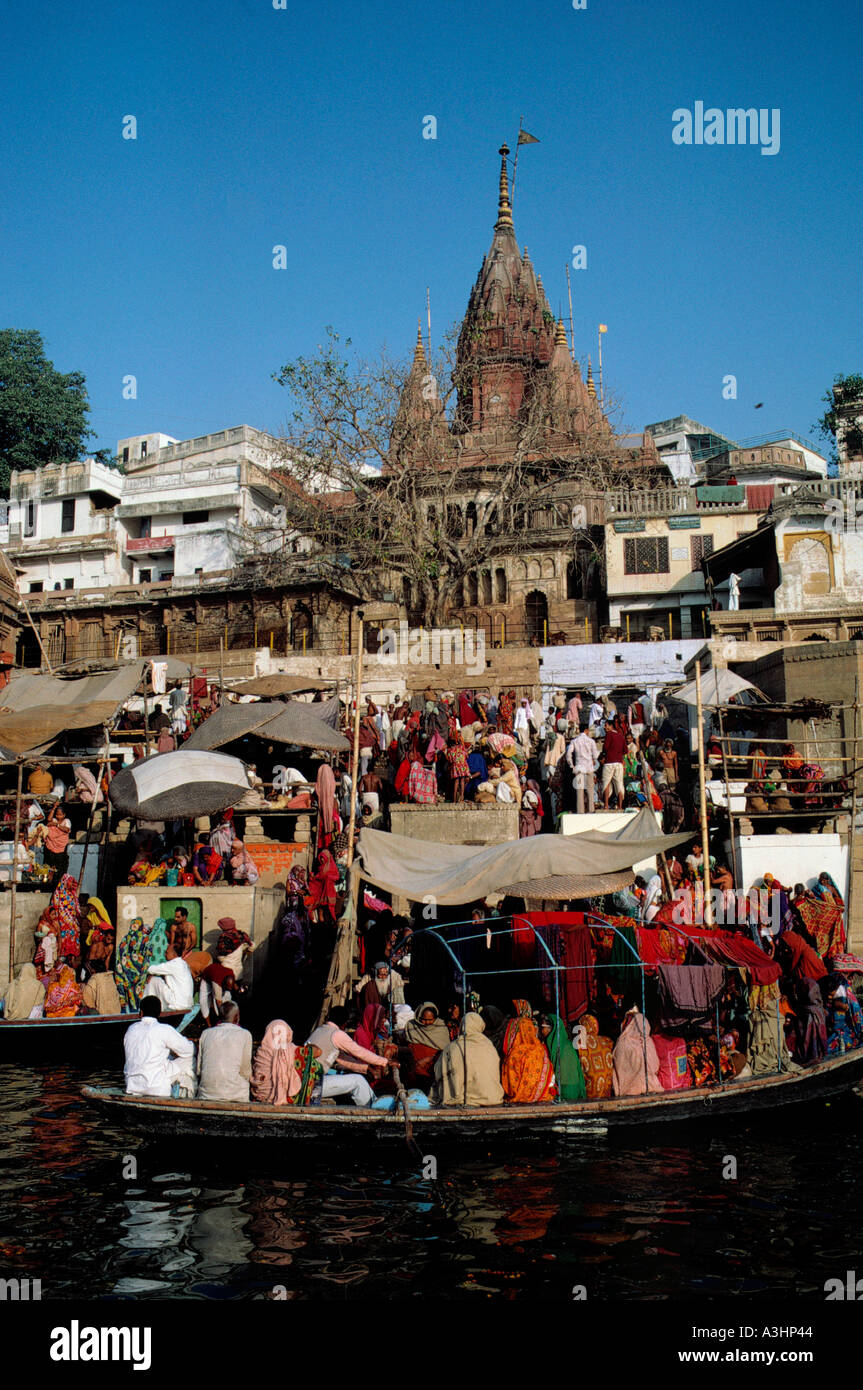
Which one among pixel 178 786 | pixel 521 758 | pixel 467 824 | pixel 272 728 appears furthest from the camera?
pixel 521 758

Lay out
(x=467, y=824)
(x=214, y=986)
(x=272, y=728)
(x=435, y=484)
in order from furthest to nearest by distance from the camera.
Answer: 1. (x=435, y=484)
2. (x=272, y=728)
3. (x=467, y=824)
4. (x=214, y=986)

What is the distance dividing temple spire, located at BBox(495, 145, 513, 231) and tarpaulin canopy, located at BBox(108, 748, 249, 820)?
3730cm

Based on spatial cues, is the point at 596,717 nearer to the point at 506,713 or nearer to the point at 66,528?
the point at 506,713

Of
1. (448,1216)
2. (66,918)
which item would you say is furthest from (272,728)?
(448,1216)

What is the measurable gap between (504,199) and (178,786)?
39401mm

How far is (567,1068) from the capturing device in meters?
10.4

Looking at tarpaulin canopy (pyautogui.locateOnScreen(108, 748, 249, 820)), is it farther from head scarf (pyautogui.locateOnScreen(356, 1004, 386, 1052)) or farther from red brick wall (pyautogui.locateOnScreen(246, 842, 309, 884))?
head scarf (pyautogui.locateOnScreen(356, 1004, 386, 1052))

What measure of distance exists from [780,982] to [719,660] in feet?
43.9

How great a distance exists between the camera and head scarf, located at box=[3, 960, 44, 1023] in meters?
14.2

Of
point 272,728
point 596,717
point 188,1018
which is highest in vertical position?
point 596,717

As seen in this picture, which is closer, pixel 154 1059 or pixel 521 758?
pixel 154 1059
